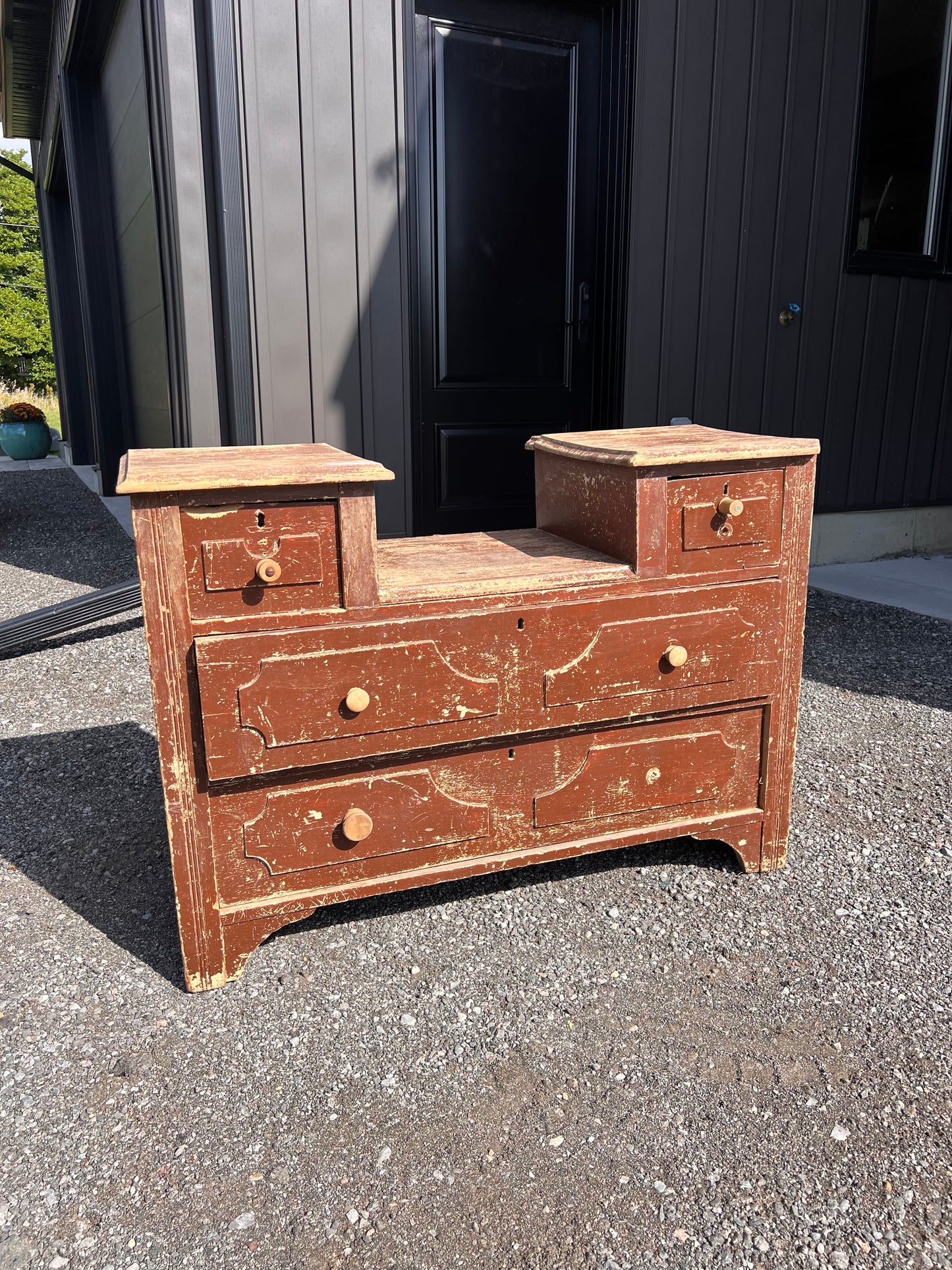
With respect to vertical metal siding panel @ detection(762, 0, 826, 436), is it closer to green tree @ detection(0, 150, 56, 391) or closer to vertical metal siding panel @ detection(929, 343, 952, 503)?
vertical metal siding panel @ detection(929, 343, 952, 503)

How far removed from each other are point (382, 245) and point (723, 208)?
1.95m

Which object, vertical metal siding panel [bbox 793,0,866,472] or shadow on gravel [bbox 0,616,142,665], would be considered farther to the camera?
vertical metal siding panel [bbox 793,0,866,472]

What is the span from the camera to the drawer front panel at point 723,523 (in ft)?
6.84

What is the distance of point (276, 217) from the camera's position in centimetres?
399

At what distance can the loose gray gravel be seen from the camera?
4.54 ft

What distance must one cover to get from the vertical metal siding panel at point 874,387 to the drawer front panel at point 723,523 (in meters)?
3.92

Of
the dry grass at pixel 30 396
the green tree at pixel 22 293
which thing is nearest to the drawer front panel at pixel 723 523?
the dry grass at pixel 30 396

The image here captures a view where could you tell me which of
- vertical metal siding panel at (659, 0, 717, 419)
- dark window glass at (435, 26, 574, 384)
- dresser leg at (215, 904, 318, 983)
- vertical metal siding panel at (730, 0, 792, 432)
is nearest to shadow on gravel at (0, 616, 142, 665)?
dark window glass at (435, 26, 574, 384)

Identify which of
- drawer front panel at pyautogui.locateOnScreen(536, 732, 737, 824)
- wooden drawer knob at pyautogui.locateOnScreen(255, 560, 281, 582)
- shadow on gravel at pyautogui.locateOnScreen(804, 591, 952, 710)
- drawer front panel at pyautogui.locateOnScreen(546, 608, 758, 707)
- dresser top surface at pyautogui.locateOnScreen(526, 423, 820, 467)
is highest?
dresser top surface at pyautogui.locateOnScreen(526, 423, 820, 467)

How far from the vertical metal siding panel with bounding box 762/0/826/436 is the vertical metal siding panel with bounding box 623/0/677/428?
776 millimetres

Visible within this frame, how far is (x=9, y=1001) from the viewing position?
74.9 inches

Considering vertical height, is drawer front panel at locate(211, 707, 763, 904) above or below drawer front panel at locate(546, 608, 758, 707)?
below

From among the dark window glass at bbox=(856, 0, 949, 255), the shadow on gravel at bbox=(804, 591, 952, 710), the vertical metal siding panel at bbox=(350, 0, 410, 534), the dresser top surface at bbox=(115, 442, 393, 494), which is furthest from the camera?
the dark window glass at bbox=(856, 0, 949, 255)

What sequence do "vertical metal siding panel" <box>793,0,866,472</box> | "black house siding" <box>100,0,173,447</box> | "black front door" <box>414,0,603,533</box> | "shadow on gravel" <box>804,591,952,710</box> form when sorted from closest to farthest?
"shadow on gravel" <box>804,591,952,710</box>, "black front door" <box>414,0,603,533</box>, "vertical metal siding panel" <box>793,0,866,472</box>, "black house siding" <box>100,0,173,447</box>
